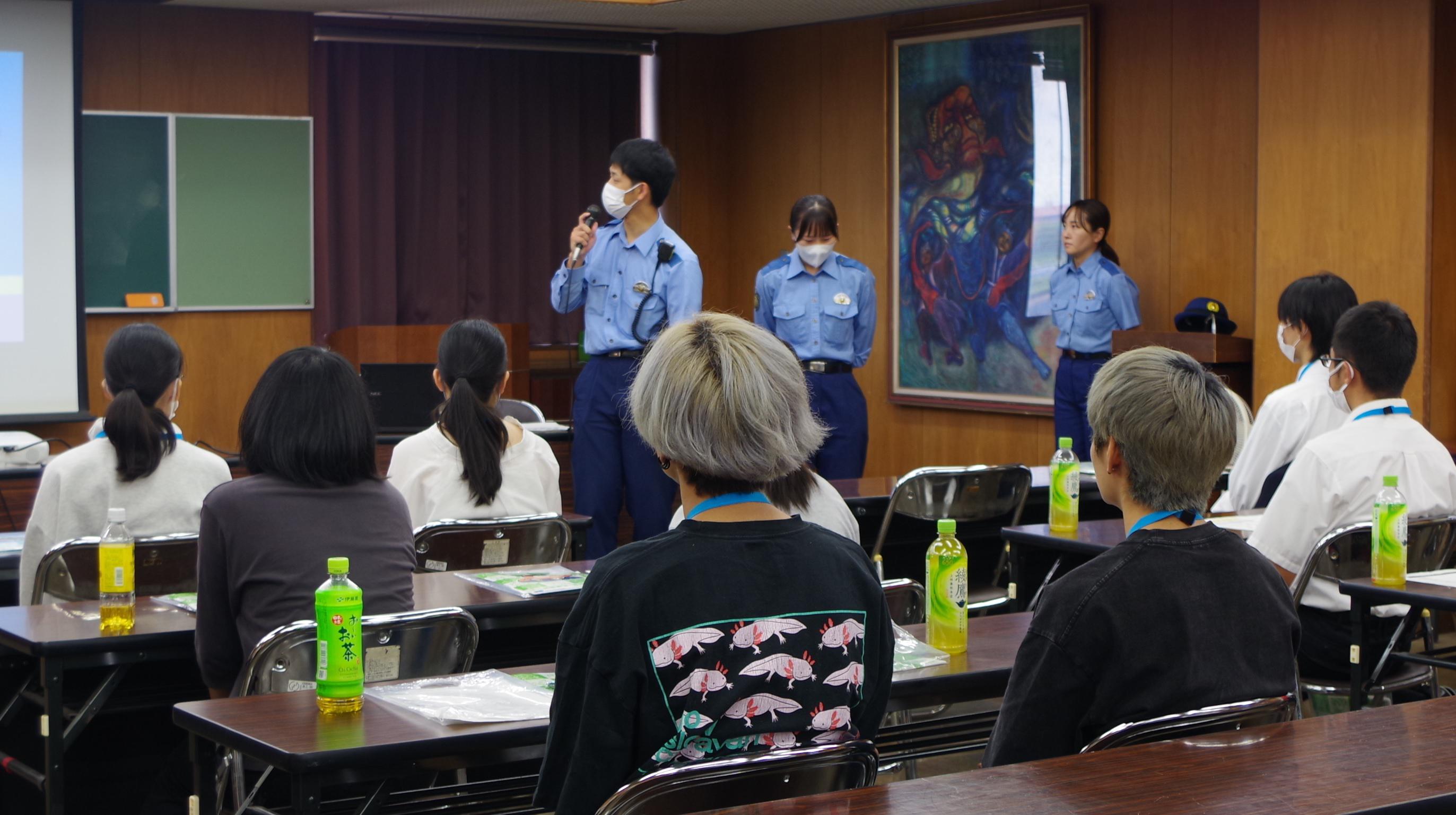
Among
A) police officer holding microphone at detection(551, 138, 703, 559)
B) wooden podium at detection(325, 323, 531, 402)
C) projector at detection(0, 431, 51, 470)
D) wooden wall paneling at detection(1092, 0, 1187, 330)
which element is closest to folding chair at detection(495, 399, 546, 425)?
police officer holding microphone at detection(551, 138, 703, 559)

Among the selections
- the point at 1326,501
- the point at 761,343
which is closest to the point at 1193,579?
the point at 761,343

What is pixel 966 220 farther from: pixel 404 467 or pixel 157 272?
pixel 404 467

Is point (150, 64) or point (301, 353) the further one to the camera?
point (150, 64)

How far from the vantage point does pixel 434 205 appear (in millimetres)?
8812

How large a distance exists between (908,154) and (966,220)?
0.54 m

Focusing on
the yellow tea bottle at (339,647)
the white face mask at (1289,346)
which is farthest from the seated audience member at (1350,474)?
the yellow tea bottle at (339,647)

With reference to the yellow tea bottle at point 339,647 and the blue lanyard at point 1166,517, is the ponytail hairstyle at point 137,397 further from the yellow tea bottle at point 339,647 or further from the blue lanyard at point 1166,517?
the blue lanyard at point 1166,517

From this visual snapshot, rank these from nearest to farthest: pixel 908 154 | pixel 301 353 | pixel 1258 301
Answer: pixel 301 353 < pixel 1258 301 < pixel 908 154

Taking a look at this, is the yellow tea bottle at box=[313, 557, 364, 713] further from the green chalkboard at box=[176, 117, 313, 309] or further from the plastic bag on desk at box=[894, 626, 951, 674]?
the green chalkboard at box=[176, 117, 313, 309]

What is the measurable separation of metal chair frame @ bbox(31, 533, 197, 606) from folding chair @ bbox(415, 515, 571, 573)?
512 mm

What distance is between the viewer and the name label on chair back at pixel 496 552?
12.3ft

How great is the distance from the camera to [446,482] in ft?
12.8

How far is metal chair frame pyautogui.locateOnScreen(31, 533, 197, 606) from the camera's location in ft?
10.5

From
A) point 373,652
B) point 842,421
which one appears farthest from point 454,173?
point 373,652
